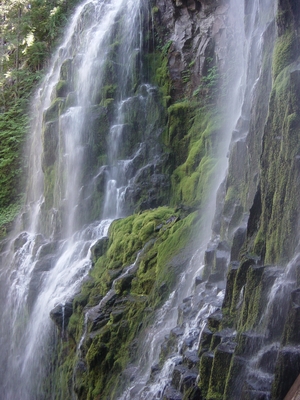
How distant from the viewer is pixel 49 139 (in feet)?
62.1

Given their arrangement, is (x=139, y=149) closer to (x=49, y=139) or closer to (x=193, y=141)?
(x=193, y=141)

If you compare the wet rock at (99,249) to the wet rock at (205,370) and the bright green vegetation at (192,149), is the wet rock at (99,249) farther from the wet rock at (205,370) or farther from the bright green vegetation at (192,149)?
the wet rock at (205,370)

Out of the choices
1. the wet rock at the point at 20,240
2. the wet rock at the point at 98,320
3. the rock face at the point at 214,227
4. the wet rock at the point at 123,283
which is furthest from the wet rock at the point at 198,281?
the wet rock at the point at 20,240

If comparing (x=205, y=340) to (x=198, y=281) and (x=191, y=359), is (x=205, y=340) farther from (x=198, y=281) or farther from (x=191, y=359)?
(x=198, y=281)

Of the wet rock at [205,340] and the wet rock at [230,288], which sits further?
the wet rock at [230,288]

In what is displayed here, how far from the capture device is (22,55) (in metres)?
27.0

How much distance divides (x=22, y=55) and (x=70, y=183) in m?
12.5

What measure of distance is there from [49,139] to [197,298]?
40.4 feet

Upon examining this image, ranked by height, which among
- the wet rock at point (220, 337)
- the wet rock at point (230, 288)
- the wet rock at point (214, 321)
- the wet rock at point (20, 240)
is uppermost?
the wet rock at point (20, 240)

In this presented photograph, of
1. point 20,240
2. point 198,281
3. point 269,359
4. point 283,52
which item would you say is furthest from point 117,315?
point 20,240

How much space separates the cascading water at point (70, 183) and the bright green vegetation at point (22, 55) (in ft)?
6.88

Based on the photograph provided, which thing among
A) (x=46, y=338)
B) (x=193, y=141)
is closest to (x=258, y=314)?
(x=46, y=338)

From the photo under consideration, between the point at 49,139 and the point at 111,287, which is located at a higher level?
the point at 49,139

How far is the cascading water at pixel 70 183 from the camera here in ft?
45.8
